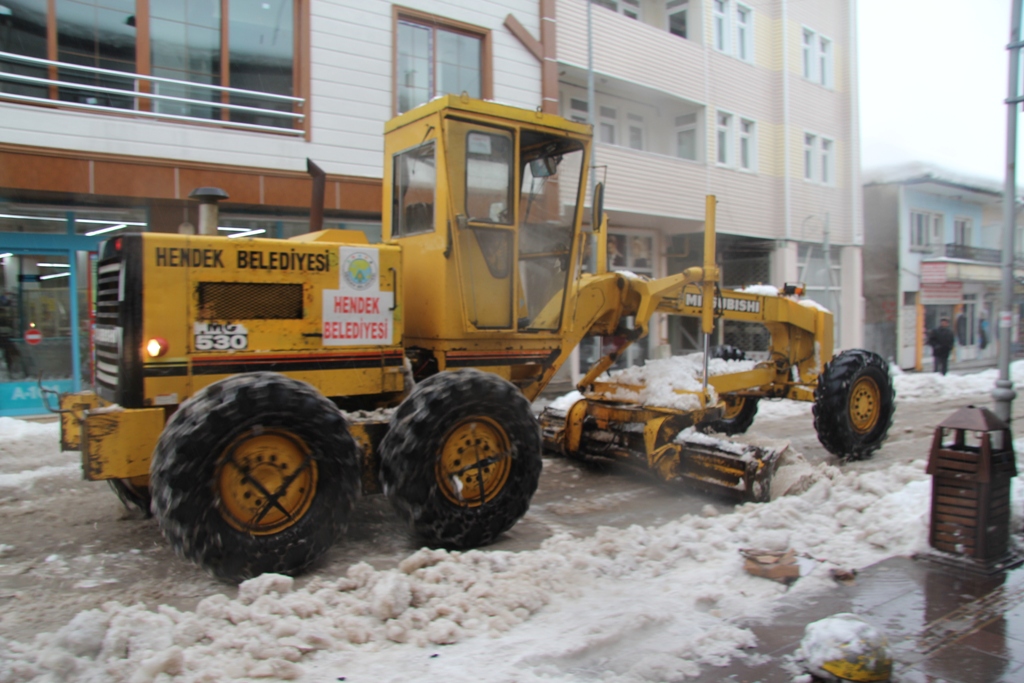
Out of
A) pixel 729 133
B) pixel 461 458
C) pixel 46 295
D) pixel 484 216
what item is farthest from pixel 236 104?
pixel 729 133

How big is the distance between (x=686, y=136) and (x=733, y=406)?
42.3 feet

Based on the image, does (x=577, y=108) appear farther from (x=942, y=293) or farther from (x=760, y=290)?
(x=942, y=293)

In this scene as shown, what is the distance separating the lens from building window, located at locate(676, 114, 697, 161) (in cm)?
2020

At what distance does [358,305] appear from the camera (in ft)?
18.2

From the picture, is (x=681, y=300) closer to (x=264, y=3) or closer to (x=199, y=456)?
(x=199, y=456)

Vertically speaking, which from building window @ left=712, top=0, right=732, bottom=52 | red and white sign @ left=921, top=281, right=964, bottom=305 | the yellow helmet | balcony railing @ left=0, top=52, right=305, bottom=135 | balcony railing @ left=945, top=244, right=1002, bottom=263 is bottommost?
the yellow helmet

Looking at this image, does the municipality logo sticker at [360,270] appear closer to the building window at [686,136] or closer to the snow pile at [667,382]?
the snow pile at [667,382]

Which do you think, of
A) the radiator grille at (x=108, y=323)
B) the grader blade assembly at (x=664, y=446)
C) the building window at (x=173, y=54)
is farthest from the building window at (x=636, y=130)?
the radiator grille at (x=108, y=323)

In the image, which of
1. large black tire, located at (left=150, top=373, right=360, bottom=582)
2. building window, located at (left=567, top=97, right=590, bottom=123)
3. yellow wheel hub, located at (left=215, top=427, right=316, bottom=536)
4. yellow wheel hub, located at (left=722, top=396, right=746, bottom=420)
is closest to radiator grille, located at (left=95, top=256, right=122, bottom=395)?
large black tire, located at (left=150, top=373, right=360, bottom=582)

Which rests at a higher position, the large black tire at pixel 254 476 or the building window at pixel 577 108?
the building window at pixel 577 108

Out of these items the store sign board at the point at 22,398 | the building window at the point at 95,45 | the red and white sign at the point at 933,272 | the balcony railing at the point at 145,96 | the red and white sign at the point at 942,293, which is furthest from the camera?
the red and white sign at the point at 942,293

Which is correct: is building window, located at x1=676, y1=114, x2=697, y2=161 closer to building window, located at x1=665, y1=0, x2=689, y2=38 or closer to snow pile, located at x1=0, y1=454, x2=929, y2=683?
building window, located at x1=665, y1=0, x2=689, y2=38

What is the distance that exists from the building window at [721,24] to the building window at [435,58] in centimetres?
861

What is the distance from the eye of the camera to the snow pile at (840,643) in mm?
3662
